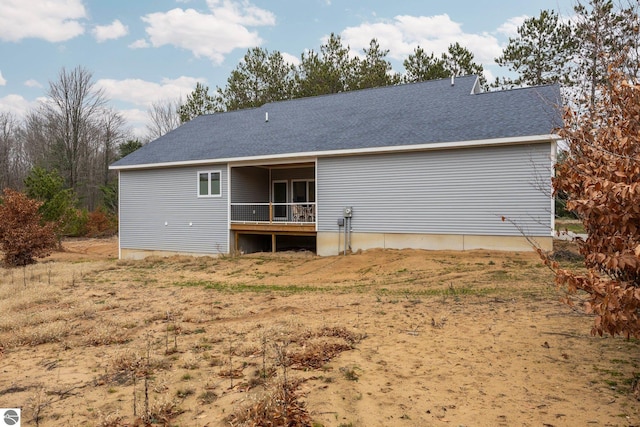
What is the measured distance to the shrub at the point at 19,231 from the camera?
587 inches

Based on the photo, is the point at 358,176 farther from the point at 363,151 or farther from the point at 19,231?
the point at 19,231

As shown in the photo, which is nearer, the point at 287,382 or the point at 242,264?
the point at 287,382

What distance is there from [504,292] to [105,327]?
6935 mm

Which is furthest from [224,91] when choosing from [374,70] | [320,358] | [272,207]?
[320,358]

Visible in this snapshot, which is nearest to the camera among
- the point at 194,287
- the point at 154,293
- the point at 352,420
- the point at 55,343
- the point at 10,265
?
the point at 352,420

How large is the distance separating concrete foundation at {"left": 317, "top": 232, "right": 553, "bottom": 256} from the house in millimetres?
35

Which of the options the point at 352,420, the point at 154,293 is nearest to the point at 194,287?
the point at 154,293

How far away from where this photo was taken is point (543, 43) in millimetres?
25266

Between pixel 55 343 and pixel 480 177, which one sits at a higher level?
pixel 480 177

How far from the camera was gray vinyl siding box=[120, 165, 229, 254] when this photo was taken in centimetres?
1655

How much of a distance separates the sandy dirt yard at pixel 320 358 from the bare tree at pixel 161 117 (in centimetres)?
3690

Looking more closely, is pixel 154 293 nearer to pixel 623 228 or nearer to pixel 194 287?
pixel 194 287

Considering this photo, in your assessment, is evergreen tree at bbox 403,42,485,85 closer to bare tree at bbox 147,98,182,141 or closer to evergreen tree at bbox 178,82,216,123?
evergreen tree at bbox 178,82,216,123

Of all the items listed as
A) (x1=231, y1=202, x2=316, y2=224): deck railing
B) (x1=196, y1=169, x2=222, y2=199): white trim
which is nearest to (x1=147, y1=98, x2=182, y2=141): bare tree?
(x1=196, y1=169, x2=222, y2=199): white trim
